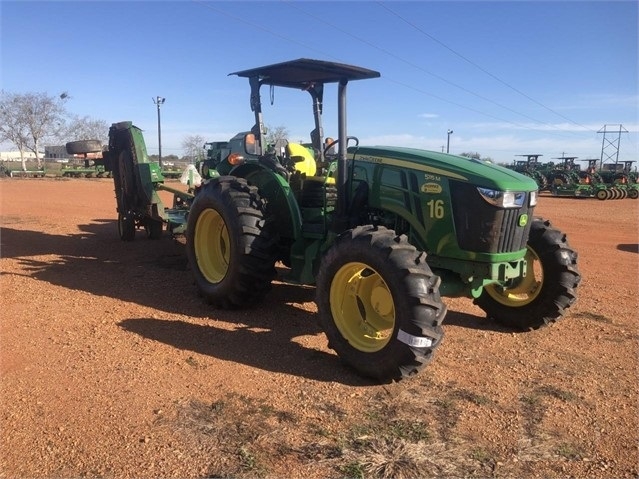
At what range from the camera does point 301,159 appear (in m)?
6.04

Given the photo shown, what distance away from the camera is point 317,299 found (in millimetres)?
4434

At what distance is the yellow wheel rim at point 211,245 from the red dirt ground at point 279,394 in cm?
47

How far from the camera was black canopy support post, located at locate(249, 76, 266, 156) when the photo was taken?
6.07m

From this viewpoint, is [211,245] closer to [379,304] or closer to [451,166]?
[379,304]

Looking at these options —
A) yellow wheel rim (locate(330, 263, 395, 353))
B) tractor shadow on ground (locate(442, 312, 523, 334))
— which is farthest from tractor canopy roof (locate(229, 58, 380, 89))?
tractor shadow on ground (locate(442, 312, 523, 334))

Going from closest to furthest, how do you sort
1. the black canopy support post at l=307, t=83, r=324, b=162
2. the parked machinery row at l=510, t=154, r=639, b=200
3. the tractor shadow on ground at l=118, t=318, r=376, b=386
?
the tractor shadow on ground at l=118, t=318, r=376, b=386 < the black canopy support post at l=307, t=83, r=324, b=162 < the parked machinery row at l=510, t=154, r=639, b=200

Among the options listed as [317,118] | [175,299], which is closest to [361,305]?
[175,299]

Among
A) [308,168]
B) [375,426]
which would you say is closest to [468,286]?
[375,426]

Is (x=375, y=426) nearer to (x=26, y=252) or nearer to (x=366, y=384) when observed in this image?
(x=366, y=384)

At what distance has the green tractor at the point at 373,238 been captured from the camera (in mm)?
3996

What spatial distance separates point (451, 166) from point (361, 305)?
4.66 feet

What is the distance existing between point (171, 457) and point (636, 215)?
64.5 ft

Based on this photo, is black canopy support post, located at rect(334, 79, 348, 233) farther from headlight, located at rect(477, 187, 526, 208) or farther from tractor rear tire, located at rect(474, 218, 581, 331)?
tractor rear tire, located at rect(474, 218, 581, 331)

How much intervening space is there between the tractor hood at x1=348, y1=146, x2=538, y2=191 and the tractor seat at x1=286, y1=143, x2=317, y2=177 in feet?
3.41
